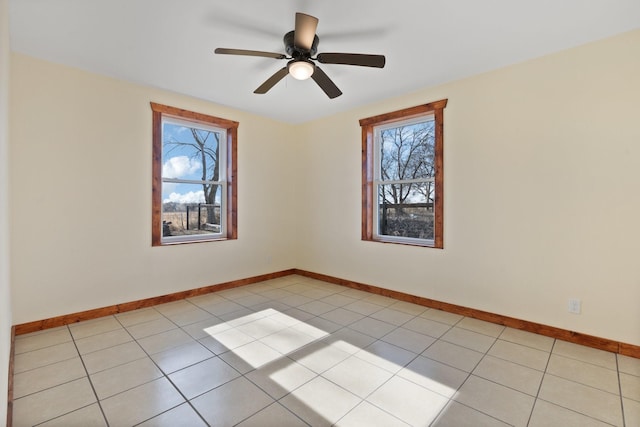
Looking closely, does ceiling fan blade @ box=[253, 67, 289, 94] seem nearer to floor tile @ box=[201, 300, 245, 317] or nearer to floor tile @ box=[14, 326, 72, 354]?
floor tile @ box=[201, 300, 245, 317]

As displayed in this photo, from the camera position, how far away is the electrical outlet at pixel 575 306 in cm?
264

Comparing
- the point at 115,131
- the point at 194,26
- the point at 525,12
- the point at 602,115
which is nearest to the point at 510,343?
the point at 602,115

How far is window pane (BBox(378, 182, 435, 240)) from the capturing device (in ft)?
12.3

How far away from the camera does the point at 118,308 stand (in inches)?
130

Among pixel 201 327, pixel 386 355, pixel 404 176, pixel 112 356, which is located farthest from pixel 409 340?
pixel 112 356

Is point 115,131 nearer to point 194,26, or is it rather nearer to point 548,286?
point 194,26

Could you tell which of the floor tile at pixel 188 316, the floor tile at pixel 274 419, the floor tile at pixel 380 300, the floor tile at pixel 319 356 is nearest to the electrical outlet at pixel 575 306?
the floor tile at pixel 380 300

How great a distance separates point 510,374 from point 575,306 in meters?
1.07

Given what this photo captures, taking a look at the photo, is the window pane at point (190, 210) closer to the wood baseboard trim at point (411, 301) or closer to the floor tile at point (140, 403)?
the wood baseboard trim at point (411, 301)

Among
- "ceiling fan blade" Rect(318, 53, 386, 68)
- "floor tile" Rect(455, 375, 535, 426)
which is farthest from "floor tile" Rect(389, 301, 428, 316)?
"ceiling fan blade" Rect(318, 53, 386, 68)

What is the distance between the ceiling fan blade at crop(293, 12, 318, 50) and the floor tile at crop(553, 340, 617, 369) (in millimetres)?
3166

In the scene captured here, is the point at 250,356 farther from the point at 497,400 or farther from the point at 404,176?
the point at 404,176

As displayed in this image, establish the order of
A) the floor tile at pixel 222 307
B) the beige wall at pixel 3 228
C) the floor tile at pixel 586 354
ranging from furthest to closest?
the floor tile at pixel 222 307
the floor tile at pixel 586 354
the beige wall at pixel 3 228

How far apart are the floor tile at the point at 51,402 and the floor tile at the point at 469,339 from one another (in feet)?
9.06
